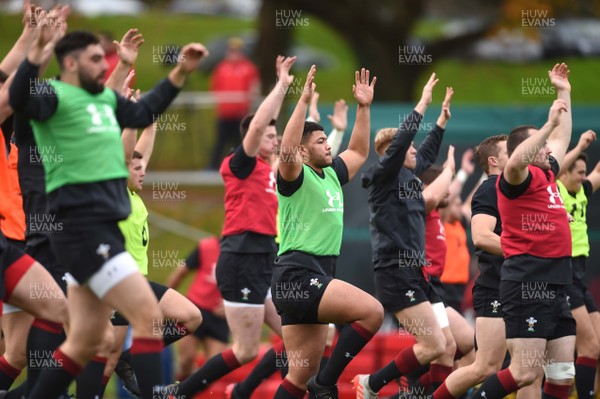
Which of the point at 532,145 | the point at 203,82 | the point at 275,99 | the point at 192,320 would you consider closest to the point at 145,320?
the point at 275,99

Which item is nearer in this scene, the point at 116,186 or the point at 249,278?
the point at 116,186

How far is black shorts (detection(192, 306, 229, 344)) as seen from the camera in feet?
45.9

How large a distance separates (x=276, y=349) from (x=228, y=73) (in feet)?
40.0

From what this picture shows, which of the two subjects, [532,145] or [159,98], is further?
[532,145]

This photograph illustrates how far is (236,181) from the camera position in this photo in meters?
10.4

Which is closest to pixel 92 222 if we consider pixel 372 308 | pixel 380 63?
pixel 372 308

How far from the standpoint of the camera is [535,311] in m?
8.62

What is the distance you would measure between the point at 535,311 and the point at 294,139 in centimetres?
225

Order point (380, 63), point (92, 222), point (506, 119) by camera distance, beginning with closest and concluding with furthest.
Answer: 1. point (92, 222)
2. point (506, 119)
3. point (380, 63)

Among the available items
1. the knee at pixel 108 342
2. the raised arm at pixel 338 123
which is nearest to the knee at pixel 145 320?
the knee at pixel 108 342

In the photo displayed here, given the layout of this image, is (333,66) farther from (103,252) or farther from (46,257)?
(103,252)

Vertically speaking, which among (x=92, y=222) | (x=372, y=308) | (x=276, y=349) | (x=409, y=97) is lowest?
(x=276, y=349)

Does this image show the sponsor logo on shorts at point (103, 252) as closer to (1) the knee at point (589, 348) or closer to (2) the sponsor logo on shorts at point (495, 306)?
(2) the sponsor logo on shorts at point (495, 306)

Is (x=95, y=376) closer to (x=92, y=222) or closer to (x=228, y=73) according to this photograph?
(x=92, y=222)
